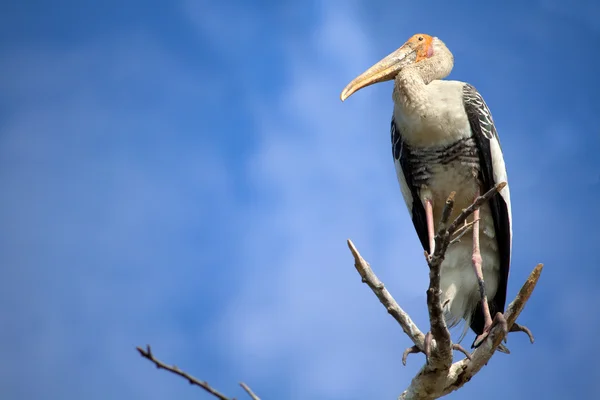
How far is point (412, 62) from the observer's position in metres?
6.75

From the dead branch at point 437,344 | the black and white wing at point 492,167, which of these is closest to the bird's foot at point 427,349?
the dead branch at point 437,344

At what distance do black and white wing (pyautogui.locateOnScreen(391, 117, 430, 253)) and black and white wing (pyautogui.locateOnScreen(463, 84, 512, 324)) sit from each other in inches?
21.3

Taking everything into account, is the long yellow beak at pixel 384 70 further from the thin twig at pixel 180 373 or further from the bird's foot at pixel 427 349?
the thin twig at pixel 180 373

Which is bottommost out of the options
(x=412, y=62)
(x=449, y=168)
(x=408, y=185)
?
(x=449, y=168)

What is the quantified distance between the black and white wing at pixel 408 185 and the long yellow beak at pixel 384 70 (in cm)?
48

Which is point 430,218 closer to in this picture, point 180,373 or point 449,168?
point 449,168

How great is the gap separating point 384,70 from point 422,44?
45 cm

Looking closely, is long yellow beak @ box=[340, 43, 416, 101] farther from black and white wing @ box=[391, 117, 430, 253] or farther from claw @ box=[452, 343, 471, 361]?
claw @ box=[452, 343, 471, 361]

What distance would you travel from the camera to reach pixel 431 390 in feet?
15.6

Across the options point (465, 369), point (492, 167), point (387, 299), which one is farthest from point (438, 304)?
point (492, 167)

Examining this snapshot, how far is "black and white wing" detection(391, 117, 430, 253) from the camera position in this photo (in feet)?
20.5

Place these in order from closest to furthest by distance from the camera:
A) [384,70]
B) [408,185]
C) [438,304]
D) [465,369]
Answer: [438,304] → [465,369] → [408,185] → [384,70]

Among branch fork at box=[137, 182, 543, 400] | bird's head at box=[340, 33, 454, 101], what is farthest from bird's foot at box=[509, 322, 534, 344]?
bird's head at box=[340, 33, 454, 101]

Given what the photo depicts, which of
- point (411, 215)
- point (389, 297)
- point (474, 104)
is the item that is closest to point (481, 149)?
point (474, 104)
